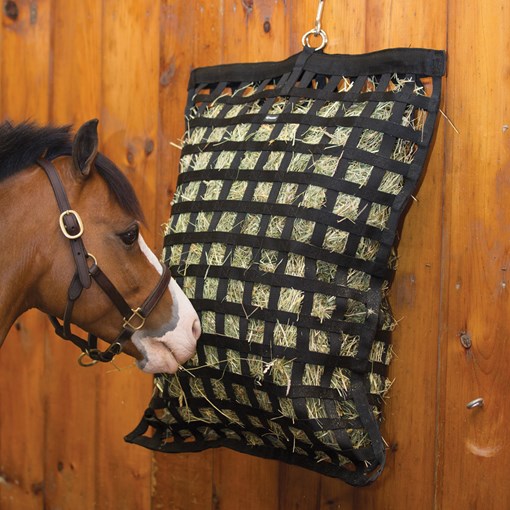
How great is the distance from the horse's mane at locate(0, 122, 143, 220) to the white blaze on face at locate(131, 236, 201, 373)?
12cm

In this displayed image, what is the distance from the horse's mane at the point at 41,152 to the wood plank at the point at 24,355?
1.10 m

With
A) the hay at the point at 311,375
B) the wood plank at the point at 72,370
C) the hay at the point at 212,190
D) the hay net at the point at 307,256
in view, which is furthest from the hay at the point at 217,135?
the wood plank at the point at 72,370

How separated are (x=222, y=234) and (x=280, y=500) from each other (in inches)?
35.5

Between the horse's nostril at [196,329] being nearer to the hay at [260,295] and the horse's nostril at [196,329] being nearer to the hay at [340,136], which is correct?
the hay at [260,295]

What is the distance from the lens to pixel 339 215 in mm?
1867

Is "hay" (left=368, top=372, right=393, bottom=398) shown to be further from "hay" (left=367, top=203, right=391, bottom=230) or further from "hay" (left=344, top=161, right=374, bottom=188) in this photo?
"hay" (left=344, top=161, right=374, bottom=188)

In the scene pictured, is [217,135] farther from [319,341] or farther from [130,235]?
[319,341]

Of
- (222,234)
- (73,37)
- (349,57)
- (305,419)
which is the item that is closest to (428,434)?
(305,419)

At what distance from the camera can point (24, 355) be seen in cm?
308

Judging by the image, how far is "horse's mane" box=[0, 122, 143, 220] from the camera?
6.06ft

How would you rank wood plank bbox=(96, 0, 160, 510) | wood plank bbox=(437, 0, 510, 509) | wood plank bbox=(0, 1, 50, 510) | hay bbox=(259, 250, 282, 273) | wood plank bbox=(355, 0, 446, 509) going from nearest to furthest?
hay bbox=(259, 250, 282, 273) < wood plank bbox=(437, 0, 510, 509) < wood plank bbox=(355, 0, 446, 509) < wood plank bbox=(96, 0, 160, 510) < wood plank bbox=(0, 1, 50, 510)

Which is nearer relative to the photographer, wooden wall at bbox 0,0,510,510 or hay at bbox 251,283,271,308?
hay at bbox 251,283,271,308

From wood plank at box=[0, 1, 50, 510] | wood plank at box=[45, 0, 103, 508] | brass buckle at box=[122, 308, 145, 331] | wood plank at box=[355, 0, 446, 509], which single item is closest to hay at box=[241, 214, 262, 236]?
brass buckle at box=[122, 308, 145, 331]

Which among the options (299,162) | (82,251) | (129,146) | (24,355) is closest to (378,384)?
(299,162)
